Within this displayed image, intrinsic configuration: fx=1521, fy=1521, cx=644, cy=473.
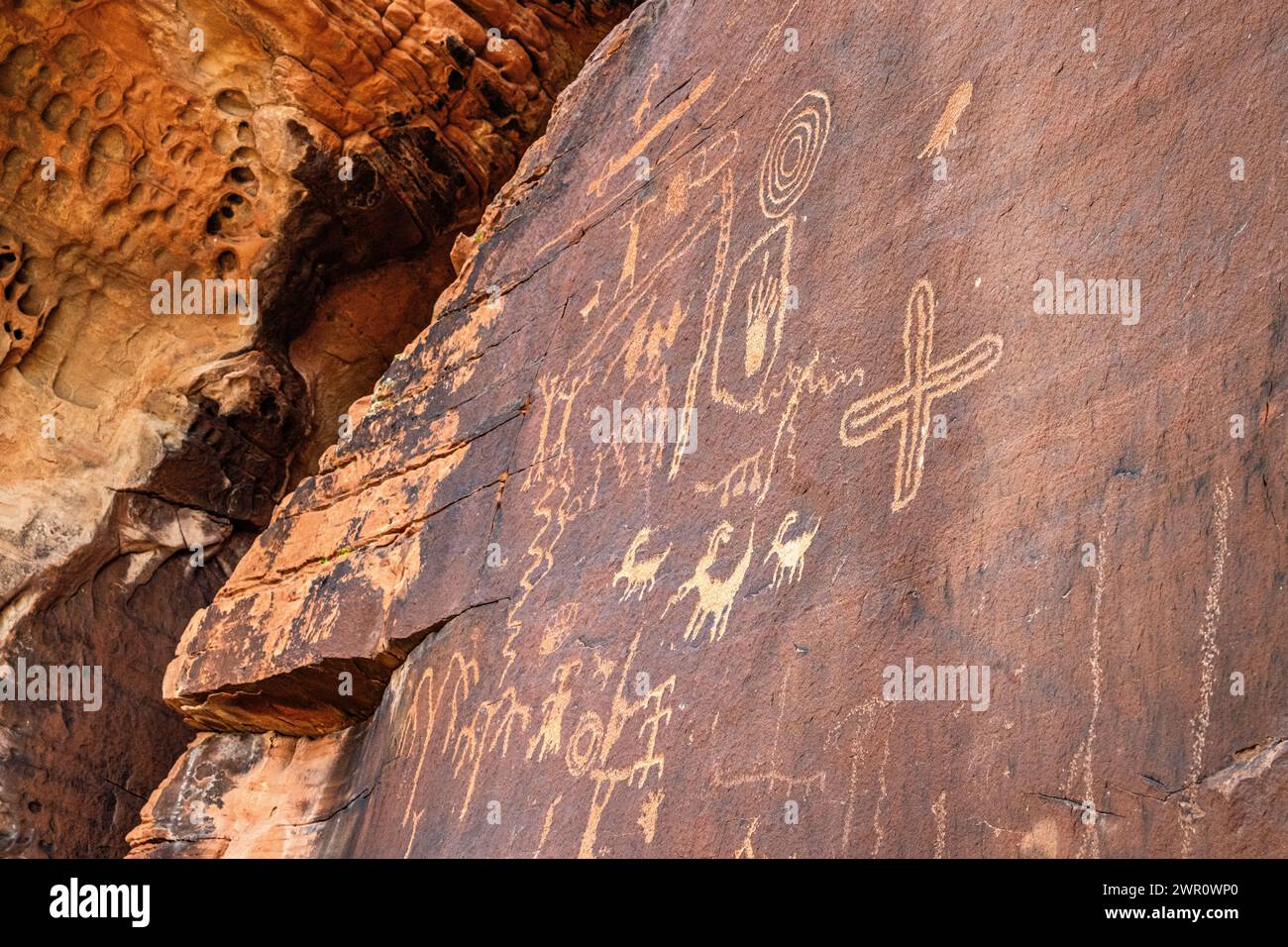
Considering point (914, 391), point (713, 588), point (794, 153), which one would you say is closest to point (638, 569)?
point (713, 588)

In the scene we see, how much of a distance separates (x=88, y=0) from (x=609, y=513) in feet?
13.0

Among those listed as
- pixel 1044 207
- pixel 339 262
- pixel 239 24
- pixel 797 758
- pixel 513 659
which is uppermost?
pixel 239 24

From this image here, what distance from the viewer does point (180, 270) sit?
7.07 m

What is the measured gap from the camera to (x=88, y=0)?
636 cm

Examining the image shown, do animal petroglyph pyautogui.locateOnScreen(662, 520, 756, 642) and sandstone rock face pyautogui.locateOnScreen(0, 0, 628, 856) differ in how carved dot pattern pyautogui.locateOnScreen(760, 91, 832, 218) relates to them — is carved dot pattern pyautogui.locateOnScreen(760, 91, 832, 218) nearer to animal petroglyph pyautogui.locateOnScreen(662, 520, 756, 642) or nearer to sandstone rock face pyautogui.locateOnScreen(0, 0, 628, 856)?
animal petroglyph pyautogui.locateOnScreen(662, 520, 756, 642)

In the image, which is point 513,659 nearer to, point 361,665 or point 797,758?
point 361,665

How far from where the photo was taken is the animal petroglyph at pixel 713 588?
128 inches

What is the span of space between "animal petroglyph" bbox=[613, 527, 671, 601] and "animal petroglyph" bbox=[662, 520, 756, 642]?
13cm

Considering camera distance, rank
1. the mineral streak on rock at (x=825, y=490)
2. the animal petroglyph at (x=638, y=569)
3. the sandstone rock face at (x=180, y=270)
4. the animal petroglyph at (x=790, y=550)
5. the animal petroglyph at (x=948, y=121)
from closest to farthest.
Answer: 1. the mineral streak on rock at (x=825, y=490)
2. the animal petroglyph at (x=790, y=550)
3. the animal petroglyph at (x=948, y=121)
4. the animal petroglyph at (x=638, y=569)
5. the sandstone rock face at (x=180, y=270)

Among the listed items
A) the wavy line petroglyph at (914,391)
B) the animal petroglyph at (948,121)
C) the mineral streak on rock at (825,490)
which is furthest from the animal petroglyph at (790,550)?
the animal petroglyph at (948,121)

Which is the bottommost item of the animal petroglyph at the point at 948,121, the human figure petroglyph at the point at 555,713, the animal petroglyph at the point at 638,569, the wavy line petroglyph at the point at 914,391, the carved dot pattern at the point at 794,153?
the human figure petroglyph at the point at 555,713

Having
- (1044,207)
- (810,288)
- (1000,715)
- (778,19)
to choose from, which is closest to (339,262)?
(778,19)

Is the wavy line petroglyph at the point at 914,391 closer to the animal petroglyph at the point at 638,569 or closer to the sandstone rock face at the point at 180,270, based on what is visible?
the animal petroglyph at the point at 638,569

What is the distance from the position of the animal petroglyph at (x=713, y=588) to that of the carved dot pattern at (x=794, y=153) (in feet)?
2.81
